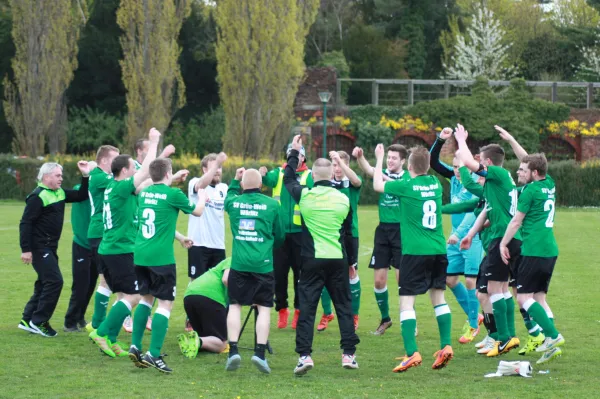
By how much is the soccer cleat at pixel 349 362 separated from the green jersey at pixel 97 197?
340 cm

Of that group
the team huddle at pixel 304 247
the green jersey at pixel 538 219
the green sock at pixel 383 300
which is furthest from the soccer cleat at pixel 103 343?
the green jersey at pixel 538 219

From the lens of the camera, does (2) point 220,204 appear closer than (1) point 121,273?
No

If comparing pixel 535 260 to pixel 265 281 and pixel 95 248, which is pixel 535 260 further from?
pixel 95 248

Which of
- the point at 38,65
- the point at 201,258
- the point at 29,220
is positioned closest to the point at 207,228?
the point at 201,258

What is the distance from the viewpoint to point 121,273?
968 centimetres

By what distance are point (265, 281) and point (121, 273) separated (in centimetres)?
168

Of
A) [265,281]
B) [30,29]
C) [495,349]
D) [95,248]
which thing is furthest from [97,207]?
[30,29]

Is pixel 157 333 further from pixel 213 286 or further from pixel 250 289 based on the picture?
pixel 213 286

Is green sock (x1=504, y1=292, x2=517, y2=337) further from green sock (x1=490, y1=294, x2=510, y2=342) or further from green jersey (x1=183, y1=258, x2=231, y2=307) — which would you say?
green jersey (x1=183, y1=258, x2=231, y2=307)

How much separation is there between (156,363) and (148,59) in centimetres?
3401

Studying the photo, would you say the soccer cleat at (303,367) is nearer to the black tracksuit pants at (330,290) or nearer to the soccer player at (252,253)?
the black tracksuit pants at (330,290)

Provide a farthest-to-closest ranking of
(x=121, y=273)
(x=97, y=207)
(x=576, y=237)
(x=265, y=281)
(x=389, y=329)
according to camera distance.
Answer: (x=576, y=237) → (x=389, y=329) → (x=97, y=207) → (x=121, y=273) → (x=265, y=281)

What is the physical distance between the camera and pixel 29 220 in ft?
34.7

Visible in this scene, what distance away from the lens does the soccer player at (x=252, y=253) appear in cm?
897
